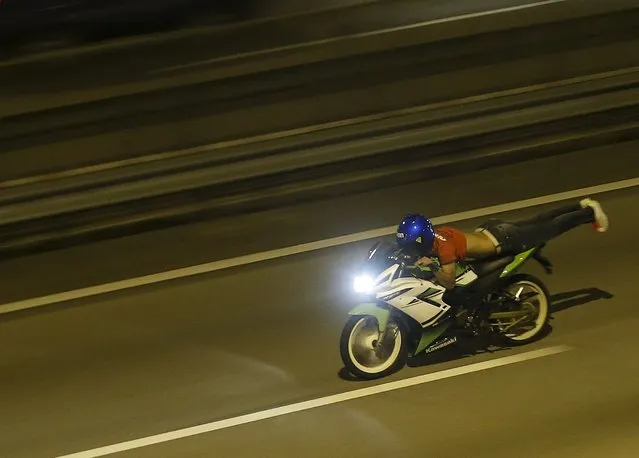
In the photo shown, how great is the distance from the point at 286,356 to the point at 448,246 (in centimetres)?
176

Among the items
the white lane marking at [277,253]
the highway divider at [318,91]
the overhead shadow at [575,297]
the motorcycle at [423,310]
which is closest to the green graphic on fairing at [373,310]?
the motorcycle at [423,310]

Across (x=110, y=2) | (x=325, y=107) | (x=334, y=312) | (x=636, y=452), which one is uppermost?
(x=110, y=2)

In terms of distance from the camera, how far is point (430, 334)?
7.08 meters

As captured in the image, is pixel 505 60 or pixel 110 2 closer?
pixel 505 60

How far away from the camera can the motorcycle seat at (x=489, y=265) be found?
7020 millimetres

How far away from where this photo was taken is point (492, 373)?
704cm

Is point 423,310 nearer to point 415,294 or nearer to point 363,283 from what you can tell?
point 415,294

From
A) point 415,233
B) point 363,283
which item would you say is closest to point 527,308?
point 415,233

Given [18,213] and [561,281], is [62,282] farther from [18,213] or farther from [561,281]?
[561,281]

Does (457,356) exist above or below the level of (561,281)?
below

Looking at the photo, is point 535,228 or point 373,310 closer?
point 373,310

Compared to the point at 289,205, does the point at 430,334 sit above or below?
below

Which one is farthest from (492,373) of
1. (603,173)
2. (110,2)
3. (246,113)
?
(110,2)

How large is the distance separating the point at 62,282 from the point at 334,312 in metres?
2.99
